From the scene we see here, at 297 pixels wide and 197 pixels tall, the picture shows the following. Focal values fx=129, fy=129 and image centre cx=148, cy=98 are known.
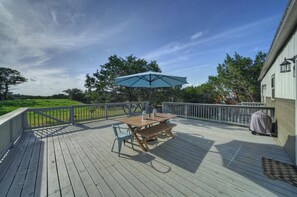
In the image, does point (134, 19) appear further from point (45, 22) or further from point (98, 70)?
point (98, 70)

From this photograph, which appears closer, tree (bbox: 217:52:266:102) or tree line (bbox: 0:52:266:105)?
tree line (bbox: 0:52:266:105)

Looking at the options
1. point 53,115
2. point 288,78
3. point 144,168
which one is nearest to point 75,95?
point 53,115

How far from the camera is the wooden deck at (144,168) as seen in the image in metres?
1.92

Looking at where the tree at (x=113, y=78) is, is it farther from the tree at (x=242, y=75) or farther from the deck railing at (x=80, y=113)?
the tree at (x=242, y=75)

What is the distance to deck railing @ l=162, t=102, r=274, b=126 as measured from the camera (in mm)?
5461

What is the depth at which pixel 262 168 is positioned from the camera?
251cm

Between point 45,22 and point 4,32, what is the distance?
1564 millimetres

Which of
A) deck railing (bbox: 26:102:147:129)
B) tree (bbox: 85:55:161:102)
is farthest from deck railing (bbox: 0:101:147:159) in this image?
tree (bbox: 85:55:161:102)

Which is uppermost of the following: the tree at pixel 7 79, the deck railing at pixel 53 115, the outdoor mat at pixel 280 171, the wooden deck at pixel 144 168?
the tree at pixel 7 79

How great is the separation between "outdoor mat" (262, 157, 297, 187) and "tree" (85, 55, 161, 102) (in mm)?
10520

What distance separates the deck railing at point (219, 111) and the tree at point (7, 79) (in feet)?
128

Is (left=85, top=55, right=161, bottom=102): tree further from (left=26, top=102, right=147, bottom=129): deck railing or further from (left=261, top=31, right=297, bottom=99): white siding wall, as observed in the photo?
(left=261, top=31, right=297, bottom=99): white siding wall

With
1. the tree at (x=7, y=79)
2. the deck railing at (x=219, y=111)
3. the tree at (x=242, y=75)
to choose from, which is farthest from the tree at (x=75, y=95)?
the tree at (x=242, y=75)

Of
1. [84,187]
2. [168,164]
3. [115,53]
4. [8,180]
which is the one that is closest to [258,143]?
[168,164]
